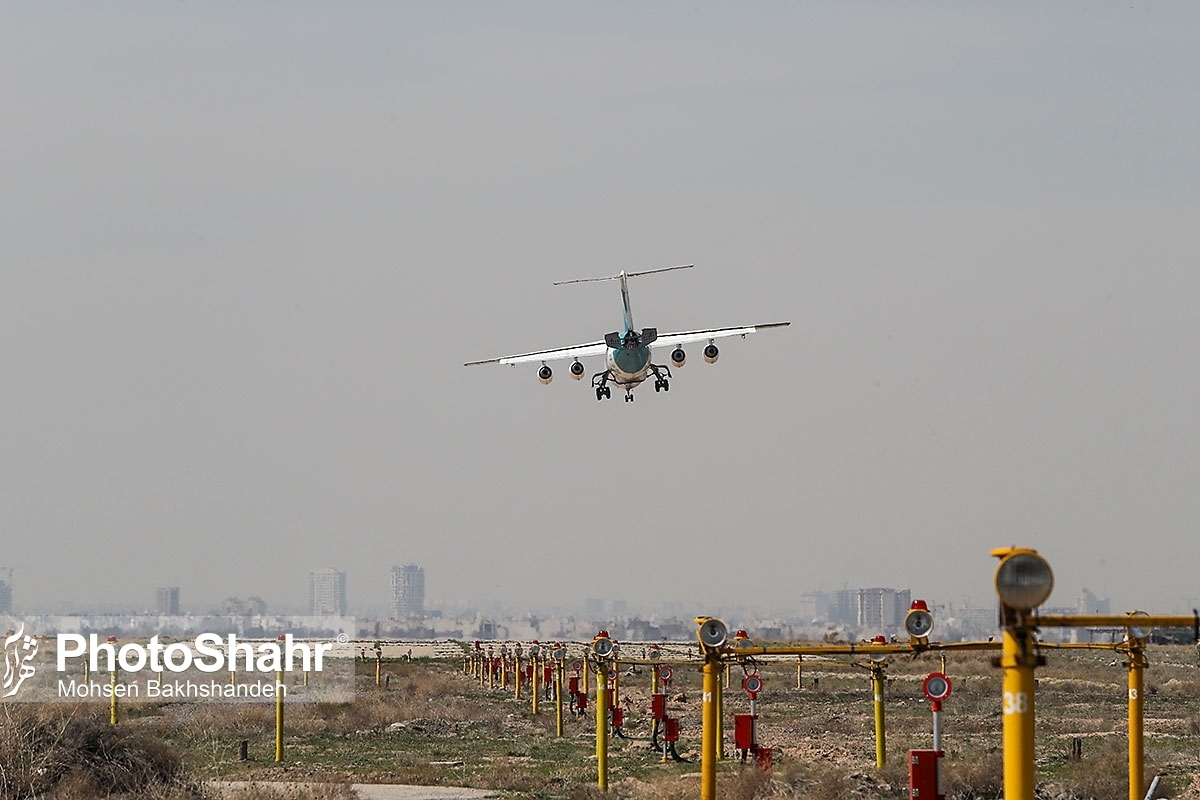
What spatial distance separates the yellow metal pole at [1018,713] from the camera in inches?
401

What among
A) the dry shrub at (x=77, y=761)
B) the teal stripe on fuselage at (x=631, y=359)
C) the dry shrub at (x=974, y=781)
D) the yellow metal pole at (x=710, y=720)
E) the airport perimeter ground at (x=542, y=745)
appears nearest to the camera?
the yellow metal pole at (x=710, y=720)

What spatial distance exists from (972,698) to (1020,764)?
50.6 meters

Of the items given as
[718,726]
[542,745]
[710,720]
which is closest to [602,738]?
[718,726]

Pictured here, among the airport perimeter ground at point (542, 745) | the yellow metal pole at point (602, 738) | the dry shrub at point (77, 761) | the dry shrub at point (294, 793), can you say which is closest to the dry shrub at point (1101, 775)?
the airport perimeter ground at point (542, 745)

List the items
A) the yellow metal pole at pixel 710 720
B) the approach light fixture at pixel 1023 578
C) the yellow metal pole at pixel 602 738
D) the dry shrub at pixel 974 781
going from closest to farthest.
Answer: the approach light fixture at pixel 1023 578, the yellow metal pole at pixel 710 720, the dry shrub at pixel 974 781, the yellow metal pole at pixel 602 738

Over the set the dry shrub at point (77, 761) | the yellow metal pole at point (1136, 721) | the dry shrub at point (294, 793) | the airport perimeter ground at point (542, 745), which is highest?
the yellow metal pole at point (1136, 721)

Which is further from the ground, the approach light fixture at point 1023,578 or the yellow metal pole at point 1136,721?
the approach light fixture at point 1023,578

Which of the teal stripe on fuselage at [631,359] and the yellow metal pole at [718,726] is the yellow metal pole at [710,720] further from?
the teal stripe on fuselage at [631,359]

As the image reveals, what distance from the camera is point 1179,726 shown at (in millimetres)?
45156

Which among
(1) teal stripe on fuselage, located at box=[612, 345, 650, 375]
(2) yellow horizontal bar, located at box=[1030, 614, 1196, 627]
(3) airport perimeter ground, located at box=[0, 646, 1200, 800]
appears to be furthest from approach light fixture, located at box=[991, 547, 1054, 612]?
(1) teal stripe on fuselage, located at box=[612, 345, 650, 375]

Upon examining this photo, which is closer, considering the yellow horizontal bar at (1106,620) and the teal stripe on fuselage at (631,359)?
the yellow horizontal bar at (1106,620)

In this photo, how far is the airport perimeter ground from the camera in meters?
25.4

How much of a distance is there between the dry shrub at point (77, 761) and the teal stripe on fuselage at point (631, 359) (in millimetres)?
35768

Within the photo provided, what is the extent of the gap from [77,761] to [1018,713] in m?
18.7
